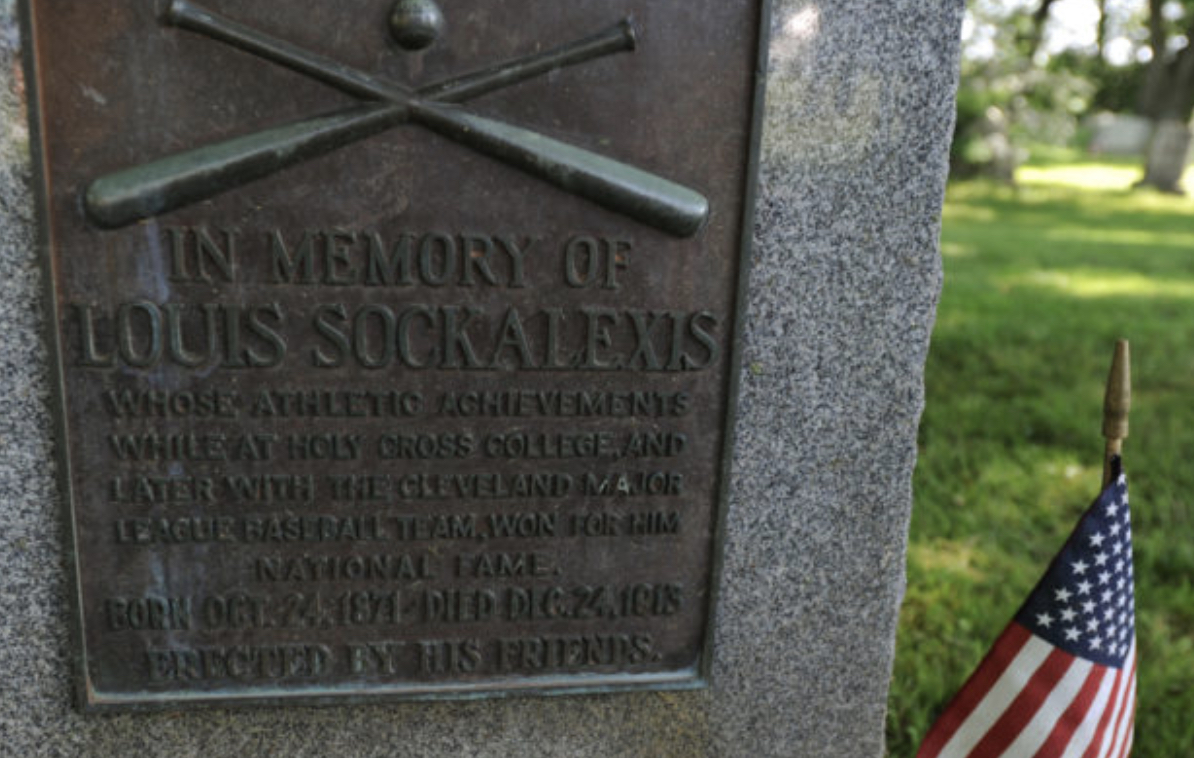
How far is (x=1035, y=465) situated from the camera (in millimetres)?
4082

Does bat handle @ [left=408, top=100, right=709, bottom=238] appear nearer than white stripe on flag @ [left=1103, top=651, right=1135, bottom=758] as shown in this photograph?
Yes

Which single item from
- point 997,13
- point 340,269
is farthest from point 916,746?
point 997,13

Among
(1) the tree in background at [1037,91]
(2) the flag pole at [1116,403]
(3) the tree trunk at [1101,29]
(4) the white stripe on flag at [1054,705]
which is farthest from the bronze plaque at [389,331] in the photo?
(3) the tree trunk at [1101,29]

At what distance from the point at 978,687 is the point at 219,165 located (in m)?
1.70

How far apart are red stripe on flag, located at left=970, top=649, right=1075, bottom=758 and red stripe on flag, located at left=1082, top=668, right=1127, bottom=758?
0.11 m

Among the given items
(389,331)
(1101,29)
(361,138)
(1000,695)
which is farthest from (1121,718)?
(1101,29)

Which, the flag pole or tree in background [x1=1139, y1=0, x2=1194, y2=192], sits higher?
tree in background [x1=1139, y1=0, x2=1194, y2=192]

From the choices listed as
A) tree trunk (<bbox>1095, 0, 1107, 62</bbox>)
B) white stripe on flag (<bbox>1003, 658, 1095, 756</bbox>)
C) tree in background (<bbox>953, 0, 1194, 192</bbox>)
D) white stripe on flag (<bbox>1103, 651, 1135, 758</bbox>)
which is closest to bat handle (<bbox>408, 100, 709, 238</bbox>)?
white stripe on flag (<bbox>1003, 658, 1095, 756</bbox>)

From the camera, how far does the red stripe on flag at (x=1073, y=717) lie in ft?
6.32

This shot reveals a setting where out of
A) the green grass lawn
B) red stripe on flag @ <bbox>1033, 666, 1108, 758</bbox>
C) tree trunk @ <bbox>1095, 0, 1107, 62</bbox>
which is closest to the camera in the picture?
red stripe on flag @ <bbox>1033, 666, 1108, 758</bbox>

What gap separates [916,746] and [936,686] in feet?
0.77

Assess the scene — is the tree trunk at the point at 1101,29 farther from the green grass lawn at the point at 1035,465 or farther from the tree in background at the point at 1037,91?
the green grass lawn at the point at 1035,465

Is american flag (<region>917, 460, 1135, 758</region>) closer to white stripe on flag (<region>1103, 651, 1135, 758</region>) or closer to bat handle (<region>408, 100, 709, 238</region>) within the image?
white stripe on flag (<region>1103, 651, 1135, 758</region>)

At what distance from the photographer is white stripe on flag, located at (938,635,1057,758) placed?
196 cm
